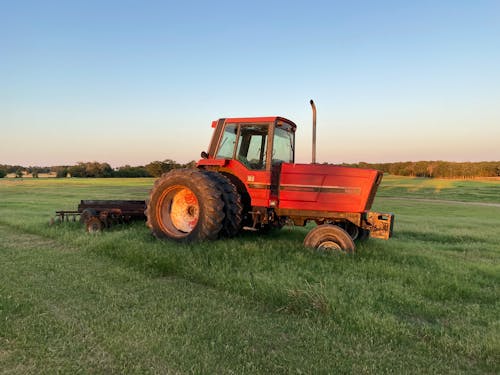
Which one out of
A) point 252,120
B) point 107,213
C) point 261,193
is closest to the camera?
point 261,193

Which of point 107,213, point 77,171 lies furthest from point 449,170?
point 107,213

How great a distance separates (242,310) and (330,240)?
2.71 meters

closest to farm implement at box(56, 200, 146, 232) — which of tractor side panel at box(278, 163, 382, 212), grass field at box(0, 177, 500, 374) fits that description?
grass field at box(0, 177, 500, 374)

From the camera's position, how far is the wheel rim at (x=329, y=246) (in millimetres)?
6262

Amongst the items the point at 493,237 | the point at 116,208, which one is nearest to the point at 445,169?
the point at 493,237

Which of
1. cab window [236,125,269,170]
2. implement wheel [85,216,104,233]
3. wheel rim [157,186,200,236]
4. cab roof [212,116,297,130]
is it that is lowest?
implement wheel [85,216,104,233]

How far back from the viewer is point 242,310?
4199 millimetres

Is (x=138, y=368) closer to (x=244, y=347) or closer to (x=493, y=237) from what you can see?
(x=244, y=347)

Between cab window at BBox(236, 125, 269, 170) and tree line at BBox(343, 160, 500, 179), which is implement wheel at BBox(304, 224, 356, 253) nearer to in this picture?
cab window at BBox(236, 125, 269, 170)

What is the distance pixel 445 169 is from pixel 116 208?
7988 cm

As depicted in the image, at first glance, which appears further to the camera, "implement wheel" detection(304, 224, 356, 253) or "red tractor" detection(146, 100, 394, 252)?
"red tractor" detection(146, 100, 394, 252)

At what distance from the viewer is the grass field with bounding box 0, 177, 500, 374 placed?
313 cm

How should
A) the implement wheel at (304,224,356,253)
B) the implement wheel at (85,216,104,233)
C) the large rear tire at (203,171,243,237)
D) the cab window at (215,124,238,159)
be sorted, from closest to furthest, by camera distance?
the implement wheel at (304,224,356,253), the large rear tire at (203,171,243,237), the cab window at (215,124,238,159), the implement wheel at (85,216,104,233)

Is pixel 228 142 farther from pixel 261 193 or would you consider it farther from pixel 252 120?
pixel 261 193
